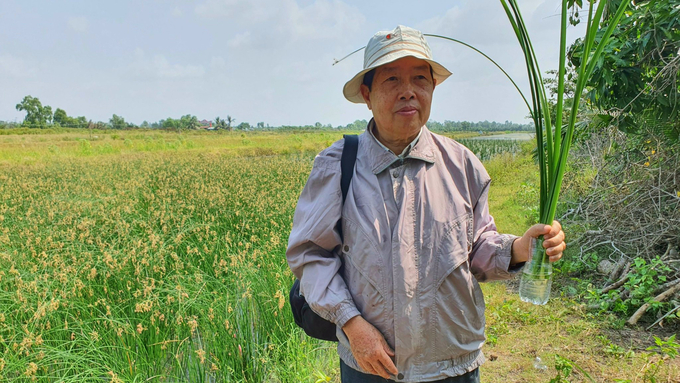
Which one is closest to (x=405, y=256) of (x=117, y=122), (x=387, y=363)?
(x=387, y=363)

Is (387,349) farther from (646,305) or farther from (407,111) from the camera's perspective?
(646,305)

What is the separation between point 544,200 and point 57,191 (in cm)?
676

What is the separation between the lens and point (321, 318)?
4.13ft

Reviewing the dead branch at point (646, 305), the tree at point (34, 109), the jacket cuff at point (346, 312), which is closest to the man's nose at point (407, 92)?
the jacket cuff at point (346, 312)

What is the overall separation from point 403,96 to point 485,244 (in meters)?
0.49

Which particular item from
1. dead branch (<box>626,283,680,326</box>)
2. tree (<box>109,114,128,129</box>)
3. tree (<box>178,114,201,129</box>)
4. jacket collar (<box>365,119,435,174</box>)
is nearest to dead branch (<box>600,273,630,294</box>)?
dead branch (<box>626,283,680,326</box>)

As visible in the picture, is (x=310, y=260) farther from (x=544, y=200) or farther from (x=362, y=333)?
(x=544, y=200)

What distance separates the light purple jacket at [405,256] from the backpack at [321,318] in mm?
25

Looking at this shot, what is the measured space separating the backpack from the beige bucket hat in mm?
211

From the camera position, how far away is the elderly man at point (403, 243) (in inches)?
43.6

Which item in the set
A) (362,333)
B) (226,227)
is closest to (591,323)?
(362,333)

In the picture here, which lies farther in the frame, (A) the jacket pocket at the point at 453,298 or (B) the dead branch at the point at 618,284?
(B) the dead branch at the point at 618,284

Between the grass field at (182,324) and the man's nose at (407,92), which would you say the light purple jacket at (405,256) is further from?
the grass field at (182,324)

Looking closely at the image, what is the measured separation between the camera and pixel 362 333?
3.61 feet
